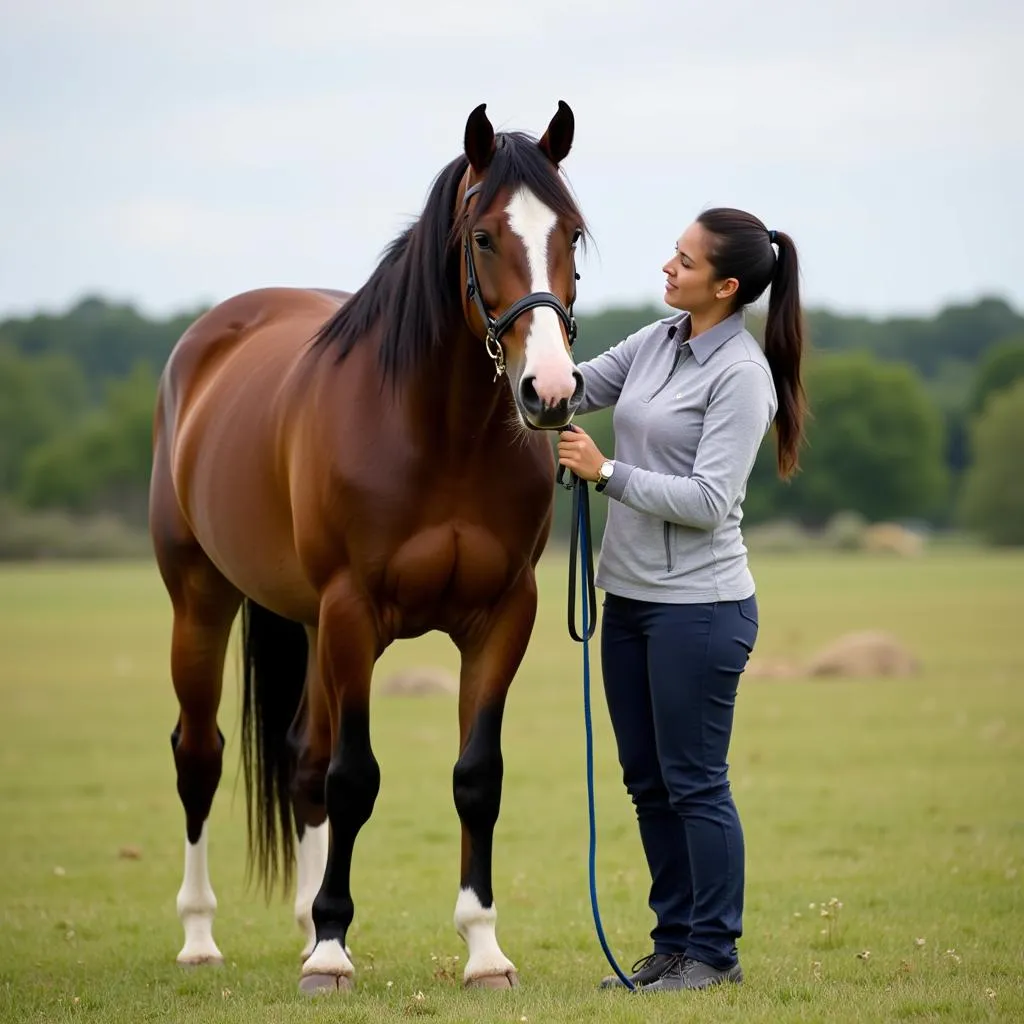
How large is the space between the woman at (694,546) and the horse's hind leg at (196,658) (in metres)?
2.28

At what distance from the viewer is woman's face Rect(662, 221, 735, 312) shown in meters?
5.01

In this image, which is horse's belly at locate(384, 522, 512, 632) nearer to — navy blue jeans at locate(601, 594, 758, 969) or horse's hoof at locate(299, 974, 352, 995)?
navy blue jeans at locate(601, 594, 758, 969)

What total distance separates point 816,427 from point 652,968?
94451 mm

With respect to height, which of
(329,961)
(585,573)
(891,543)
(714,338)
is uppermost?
(714,338)

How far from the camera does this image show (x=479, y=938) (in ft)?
17.4

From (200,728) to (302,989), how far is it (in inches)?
72.4

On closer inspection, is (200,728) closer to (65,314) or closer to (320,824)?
(320,824)

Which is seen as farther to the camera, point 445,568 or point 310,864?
point 310,864

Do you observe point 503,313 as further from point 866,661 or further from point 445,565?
point 866,661

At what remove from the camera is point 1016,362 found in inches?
3856

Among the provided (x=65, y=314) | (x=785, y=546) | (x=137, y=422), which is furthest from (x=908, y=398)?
(x=65, y=314)

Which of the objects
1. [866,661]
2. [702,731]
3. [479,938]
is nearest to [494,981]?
[479,938]

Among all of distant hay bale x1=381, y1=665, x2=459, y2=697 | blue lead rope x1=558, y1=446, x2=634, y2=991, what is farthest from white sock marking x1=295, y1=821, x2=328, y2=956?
distant hay bale x1=381, y1=665, x2=459, y2=697

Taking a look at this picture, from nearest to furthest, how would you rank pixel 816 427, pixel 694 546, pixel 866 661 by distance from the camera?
pixel 694 546 < pixel 866 661 < pixel 816 427
